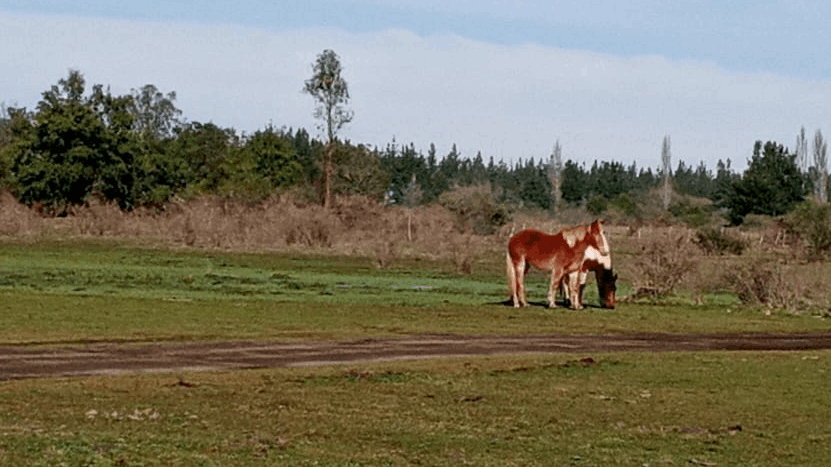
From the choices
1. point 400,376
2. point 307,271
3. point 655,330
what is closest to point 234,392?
point 400,376

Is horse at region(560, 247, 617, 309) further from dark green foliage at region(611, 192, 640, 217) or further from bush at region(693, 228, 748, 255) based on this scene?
dark green foliage at region(611, 192, 640, 217)

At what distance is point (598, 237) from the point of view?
1172 inches

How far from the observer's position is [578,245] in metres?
29.7

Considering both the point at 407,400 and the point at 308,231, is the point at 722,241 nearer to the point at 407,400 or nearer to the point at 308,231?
the point at 308,231

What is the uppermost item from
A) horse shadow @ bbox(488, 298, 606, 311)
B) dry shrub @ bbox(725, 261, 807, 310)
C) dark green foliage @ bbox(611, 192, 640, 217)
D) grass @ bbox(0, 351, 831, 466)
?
dark green foliage @ bbox(611, 192, 640, 217)

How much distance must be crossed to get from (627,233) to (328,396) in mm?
70286

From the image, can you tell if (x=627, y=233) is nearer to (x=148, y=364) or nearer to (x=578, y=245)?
(x=578, y=245)

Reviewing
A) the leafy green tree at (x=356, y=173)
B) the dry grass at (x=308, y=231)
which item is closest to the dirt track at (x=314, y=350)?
the dry grass at (x=308, y=231)

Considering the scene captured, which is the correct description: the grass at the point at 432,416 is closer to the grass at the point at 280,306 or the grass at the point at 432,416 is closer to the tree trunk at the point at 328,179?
the grass at the point at 280,306

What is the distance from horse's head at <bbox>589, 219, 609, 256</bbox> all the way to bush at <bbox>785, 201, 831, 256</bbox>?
27.4 m

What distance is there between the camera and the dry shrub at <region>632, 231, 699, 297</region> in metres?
34.3

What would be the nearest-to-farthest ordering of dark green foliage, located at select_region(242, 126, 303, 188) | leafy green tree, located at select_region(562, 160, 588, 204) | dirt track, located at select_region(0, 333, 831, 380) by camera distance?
dirt track, located at select_region(0, 333, 831, 380) → dark green foliage, located at select_region(242, 126, 303, 188) → leafy green tree, located at select_region(562, 160, 588, 204)

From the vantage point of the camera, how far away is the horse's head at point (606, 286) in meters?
30.7

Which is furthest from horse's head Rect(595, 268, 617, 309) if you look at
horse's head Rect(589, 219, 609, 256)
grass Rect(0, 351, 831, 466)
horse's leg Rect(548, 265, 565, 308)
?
grass Rect(0, 351, 831, 466)
